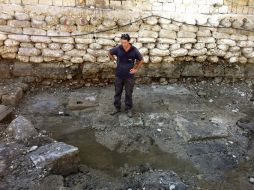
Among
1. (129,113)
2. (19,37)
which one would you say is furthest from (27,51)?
(129,113)

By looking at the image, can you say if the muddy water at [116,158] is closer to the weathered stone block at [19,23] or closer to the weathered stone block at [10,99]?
the weathered stone block at [10,99]

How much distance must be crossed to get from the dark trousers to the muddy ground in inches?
8.9

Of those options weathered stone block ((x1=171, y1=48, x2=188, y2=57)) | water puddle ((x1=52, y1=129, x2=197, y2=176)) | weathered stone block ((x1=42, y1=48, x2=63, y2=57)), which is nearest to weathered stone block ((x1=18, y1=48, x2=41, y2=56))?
weathered stone block ((x1=42, y1=48, x2=63, y2=57))

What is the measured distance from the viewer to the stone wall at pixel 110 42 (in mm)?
7332

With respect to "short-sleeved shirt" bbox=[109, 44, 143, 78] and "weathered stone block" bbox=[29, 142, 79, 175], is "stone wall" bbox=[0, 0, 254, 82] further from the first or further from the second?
"weathered stone block" bbox=[29, 142, 79, 175]

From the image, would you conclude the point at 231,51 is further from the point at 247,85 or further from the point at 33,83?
the point at 33,83

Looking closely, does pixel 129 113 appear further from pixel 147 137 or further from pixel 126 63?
pixel 126 63

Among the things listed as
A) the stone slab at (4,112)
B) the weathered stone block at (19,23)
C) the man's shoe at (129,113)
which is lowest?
the man's shoe at (129,113)

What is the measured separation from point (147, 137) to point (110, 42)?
8.52 feet

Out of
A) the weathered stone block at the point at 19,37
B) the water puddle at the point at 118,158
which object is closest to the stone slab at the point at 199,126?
the water puddle at the point at 118,158

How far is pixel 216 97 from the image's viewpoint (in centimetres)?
766

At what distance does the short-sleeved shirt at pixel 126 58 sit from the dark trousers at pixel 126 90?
0.40 feet

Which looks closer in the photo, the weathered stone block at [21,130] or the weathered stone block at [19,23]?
the weathered stone block at [21,130]

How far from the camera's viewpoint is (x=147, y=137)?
6047 millimetres
